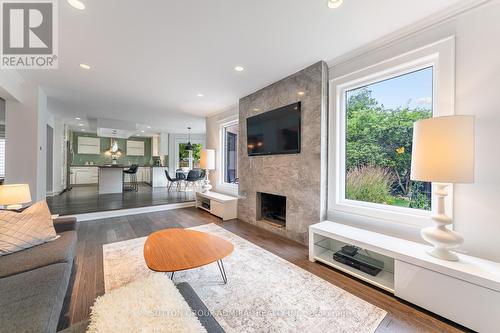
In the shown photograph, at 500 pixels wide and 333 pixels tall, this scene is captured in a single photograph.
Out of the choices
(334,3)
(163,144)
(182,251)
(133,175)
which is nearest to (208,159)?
(182,251)

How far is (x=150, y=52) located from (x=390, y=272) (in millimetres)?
3897

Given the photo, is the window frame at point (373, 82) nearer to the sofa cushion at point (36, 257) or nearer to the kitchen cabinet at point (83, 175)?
the sofa cushion at point (36, 257)

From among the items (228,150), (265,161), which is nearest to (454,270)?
(265,161)

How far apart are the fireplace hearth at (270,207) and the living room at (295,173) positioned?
6cm

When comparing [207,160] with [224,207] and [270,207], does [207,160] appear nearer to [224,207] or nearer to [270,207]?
[224,207]

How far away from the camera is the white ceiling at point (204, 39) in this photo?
6.16 feet

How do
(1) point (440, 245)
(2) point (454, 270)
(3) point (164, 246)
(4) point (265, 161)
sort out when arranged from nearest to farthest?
(2) point (454, 270)
(1) point (440, 245)
(3) point (164, 246)
(4) point (265, 161)

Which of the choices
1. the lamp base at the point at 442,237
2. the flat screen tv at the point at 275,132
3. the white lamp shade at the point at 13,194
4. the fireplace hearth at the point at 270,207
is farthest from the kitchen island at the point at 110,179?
the lamp base at the point at 442,237

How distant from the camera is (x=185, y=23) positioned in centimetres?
208

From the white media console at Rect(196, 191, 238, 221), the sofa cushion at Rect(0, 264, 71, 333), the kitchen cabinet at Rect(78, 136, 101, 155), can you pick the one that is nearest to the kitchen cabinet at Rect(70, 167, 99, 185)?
the kitchen cabinet at Rect(78, 136, 101, 155)

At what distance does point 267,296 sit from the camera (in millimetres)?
1849

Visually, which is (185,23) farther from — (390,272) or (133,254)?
(390,272)

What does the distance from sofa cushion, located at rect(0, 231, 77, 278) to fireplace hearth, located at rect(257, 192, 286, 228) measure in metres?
2.90

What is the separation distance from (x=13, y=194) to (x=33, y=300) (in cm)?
189
